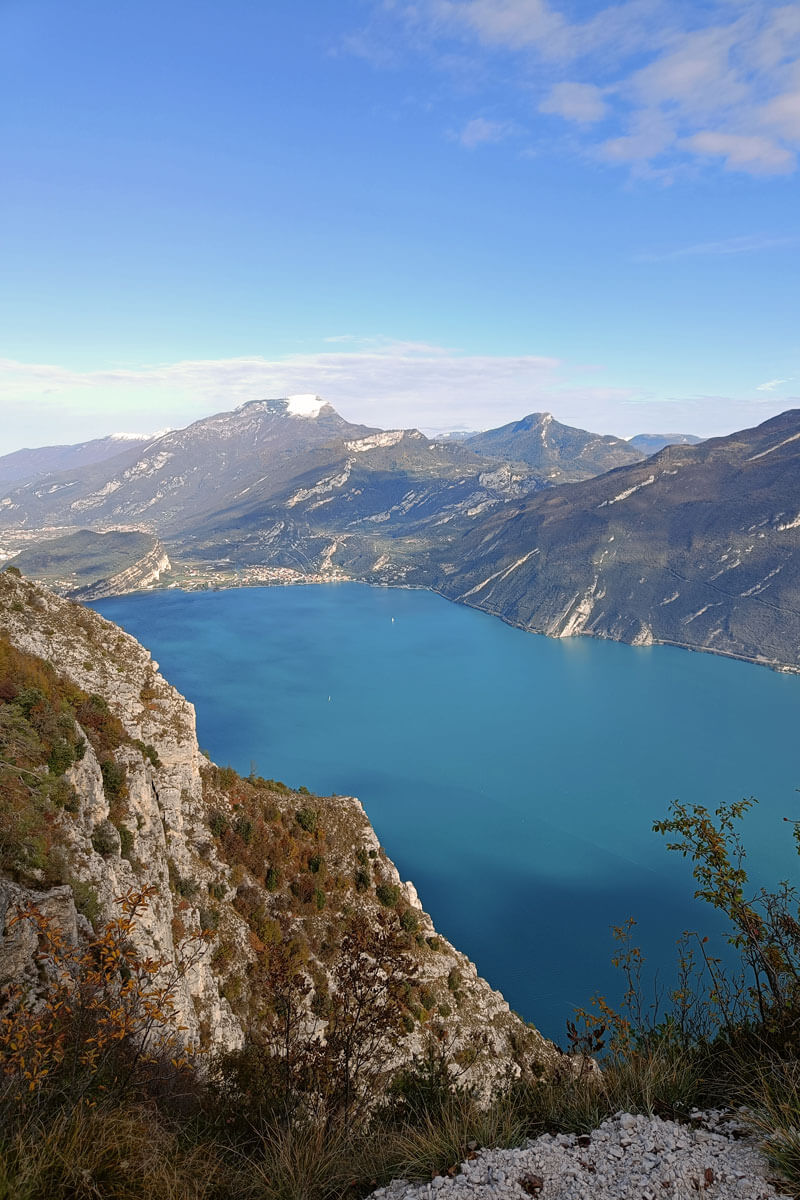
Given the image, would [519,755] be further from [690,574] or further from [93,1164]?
[690,574]

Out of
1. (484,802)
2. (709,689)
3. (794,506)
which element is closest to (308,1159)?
(484,802)

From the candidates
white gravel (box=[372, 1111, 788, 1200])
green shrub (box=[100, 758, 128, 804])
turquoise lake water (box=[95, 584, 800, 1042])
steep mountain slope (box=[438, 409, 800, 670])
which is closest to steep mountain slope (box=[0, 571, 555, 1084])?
green shrub (box=[100, 758, 128, 804])

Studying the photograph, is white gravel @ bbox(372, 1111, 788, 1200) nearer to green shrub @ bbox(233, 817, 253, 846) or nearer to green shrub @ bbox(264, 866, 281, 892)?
green shrub @ bbox(264, 866, 281, 892)

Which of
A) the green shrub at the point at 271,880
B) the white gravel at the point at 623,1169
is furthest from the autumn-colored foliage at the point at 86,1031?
the green shrub at the point at 271,880

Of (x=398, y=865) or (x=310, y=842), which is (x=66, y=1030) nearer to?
(x=310, y=842)

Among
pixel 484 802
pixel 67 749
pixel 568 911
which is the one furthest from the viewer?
pixel 484 802

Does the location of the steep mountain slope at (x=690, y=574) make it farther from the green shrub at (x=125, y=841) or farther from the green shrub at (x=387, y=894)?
the green shrub at (x=125, y=841)
